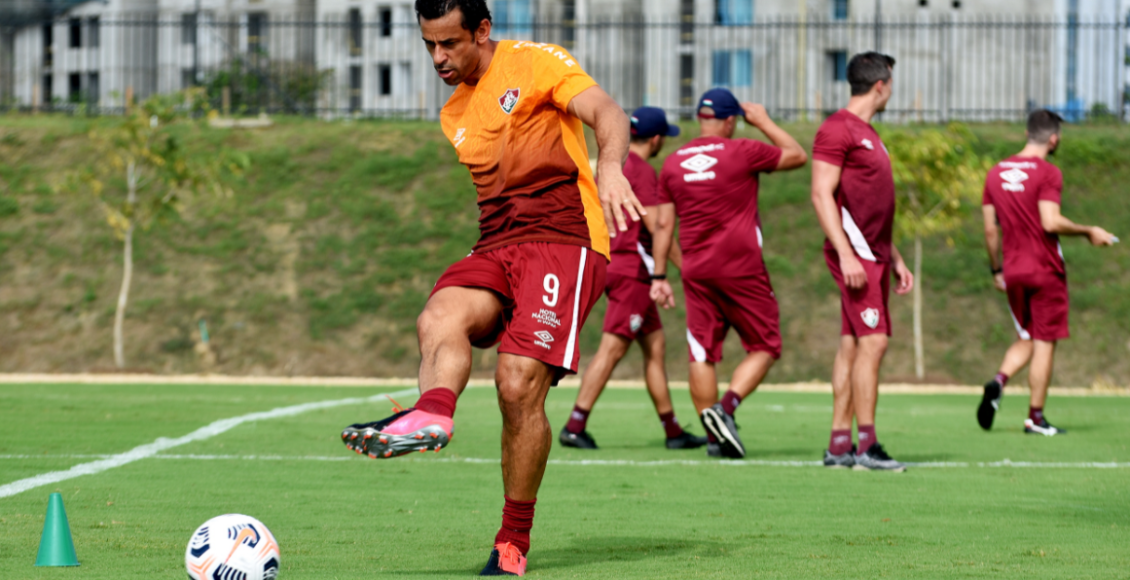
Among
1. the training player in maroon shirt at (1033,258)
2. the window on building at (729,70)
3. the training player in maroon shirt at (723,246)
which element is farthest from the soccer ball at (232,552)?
the window on building at (729,70)

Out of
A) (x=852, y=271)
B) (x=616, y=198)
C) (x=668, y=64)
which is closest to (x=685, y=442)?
(x=852, y=271)

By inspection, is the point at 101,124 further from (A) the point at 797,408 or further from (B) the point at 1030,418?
(B) the point at 1030,418

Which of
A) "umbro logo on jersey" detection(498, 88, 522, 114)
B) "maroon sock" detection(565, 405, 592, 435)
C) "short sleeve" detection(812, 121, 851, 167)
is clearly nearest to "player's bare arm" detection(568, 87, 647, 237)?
"umbro logo on jersey" detection(498, 88, 522, 114)

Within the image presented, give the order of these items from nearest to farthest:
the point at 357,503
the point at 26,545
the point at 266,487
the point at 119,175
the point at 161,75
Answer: the point at 26,545 → the point at 357,503 → the point at 266,487 → the point at 119,175 → the point at 161,75

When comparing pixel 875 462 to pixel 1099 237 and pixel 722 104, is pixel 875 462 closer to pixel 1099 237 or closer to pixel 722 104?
pixel 722 104

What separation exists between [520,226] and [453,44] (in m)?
0.68

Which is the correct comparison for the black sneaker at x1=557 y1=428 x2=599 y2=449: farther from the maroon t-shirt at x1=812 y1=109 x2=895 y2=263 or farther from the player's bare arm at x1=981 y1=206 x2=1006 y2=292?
the player's bare arm at x1=981 y1=206 x2=1006 y2=292

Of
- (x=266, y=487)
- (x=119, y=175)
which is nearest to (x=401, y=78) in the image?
(x=119, y=175)

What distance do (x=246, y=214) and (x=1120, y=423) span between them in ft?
53.1

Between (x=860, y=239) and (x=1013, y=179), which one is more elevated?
(x=1013, y=179)

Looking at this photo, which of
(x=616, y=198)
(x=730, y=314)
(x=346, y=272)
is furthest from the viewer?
(x=346, y=272)

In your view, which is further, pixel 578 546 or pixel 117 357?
pixel 117 357

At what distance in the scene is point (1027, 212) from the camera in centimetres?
941

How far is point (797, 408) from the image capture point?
1185 centimetres
